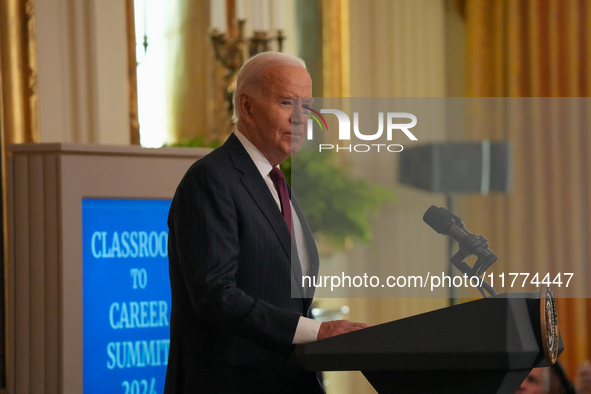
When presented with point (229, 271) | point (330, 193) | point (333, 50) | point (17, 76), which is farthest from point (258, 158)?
point (333, 50)

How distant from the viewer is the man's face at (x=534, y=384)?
2484 mm

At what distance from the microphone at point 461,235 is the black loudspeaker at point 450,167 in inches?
3.2

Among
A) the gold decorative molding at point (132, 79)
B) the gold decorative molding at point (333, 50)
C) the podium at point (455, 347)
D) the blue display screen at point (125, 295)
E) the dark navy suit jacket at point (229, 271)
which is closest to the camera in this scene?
the podium at point (455, 347)

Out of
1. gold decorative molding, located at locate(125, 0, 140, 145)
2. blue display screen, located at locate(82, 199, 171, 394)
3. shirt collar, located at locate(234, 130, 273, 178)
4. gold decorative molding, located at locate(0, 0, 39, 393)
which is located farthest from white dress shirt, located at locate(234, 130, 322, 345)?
gold decorative molding, located at locate(125, 0, 140, 145)

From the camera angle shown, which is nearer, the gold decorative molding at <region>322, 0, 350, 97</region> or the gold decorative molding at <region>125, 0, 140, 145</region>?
the gold decorative molding at <region>125, 0, 140, 145</region>

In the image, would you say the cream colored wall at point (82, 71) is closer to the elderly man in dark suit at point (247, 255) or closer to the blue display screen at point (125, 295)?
the blue display screen at point (125, 295)

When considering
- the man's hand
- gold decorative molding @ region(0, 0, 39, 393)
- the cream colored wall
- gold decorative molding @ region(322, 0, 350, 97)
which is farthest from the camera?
gold decorative molding @ region(322, 0, 350, 97)

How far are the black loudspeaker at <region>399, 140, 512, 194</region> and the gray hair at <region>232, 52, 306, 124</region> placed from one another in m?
0.33

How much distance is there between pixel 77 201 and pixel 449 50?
3434 millimetres

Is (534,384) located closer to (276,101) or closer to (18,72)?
(276,101)

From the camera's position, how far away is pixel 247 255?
1.25 meters

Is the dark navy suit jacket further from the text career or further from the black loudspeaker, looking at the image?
the text career

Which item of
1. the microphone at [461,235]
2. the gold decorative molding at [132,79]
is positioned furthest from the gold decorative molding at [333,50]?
the microphone at [461,235]

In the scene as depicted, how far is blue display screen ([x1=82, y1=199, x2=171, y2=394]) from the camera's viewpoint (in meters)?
2.00
